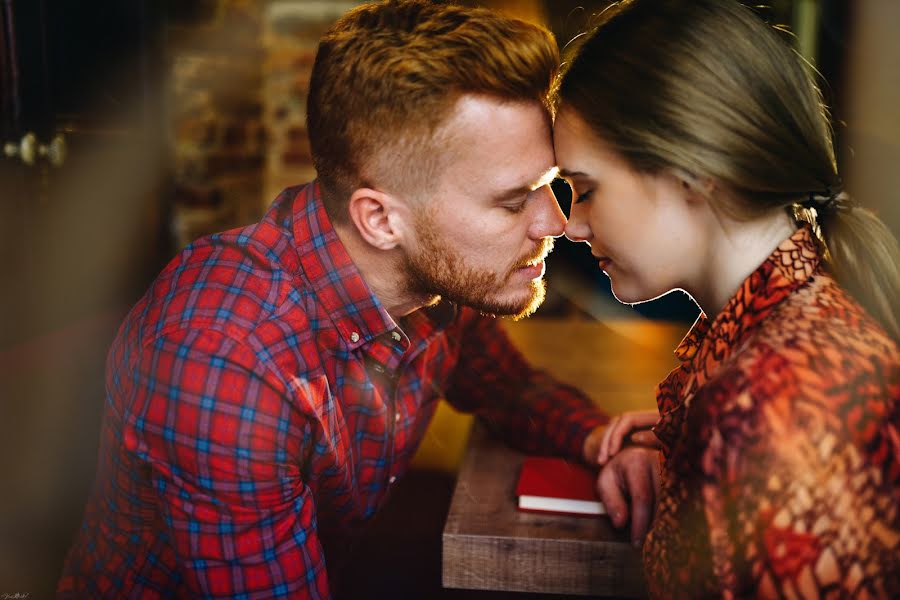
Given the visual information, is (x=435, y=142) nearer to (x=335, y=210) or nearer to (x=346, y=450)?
(x=335, y=210)

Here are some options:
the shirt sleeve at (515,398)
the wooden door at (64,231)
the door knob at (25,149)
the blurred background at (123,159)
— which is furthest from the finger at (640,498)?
the door knob at (25,149)

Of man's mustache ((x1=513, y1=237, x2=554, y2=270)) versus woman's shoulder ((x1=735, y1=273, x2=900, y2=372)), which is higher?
woman's shoulder ((x1=735, y1=273, x2=900, y2=372))

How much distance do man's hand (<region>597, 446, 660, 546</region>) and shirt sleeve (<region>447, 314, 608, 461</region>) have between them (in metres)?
0.19

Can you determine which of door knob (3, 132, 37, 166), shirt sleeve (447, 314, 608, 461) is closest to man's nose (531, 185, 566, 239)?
shirt sleeve (447, 314, 608, 461)

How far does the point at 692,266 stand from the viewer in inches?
45.1

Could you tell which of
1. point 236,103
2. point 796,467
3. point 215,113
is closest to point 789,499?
point 796,467

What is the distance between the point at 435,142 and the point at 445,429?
1601 mm

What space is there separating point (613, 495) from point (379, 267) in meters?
0.56

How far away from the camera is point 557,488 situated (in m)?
1.27

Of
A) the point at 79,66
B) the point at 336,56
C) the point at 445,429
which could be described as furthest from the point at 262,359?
the point at 445,429

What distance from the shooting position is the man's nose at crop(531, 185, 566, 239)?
142 centimetres

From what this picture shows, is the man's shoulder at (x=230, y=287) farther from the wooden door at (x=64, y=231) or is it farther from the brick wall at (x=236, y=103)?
the brick wall at (x=236, y=103)

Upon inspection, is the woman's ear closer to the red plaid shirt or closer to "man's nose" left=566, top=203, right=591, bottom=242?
"man's nose" left=566, top=203, right=591, bottom=242

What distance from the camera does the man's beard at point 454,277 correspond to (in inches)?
55.4
